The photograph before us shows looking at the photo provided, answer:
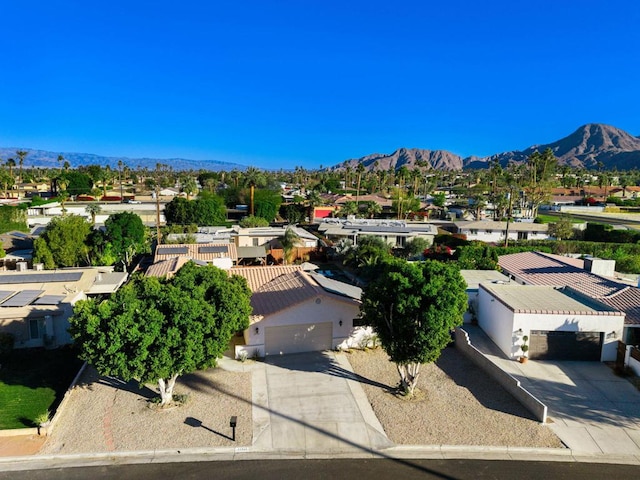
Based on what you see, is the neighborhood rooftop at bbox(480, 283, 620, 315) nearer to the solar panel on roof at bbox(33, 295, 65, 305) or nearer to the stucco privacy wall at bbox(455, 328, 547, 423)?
the stucco privacy wall at bbox(455, 328, 547, 423)

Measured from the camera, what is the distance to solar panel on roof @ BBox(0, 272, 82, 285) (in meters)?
25.4

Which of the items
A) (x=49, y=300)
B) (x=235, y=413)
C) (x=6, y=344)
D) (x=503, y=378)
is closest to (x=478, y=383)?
(x=503, y=378)

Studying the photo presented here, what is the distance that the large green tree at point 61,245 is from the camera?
35.3m

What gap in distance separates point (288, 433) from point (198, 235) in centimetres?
3456

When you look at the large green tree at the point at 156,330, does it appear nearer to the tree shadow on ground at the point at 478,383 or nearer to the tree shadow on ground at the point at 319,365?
the tree shadow on ground at the point at 319,365

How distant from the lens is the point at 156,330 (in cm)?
1491

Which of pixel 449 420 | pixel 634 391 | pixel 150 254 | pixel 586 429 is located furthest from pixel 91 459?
pixel 150 254

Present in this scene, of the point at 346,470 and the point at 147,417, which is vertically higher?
the point at 147,417

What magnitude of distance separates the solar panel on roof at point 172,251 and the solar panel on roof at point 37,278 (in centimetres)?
882

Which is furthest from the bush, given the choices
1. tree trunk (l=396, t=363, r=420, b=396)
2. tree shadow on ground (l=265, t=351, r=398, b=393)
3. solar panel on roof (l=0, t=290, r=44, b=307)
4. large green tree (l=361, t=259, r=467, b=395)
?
tree trunk (l=396, t=363, r=420, b=396)

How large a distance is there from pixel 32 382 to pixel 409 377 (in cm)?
1580

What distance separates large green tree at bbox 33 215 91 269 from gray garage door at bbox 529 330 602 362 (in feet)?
114

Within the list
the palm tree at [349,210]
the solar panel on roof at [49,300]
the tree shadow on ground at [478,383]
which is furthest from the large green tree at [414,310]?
the palm tree at [349,210]

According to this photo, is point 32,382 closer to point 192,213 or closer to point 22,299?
point 22,299
